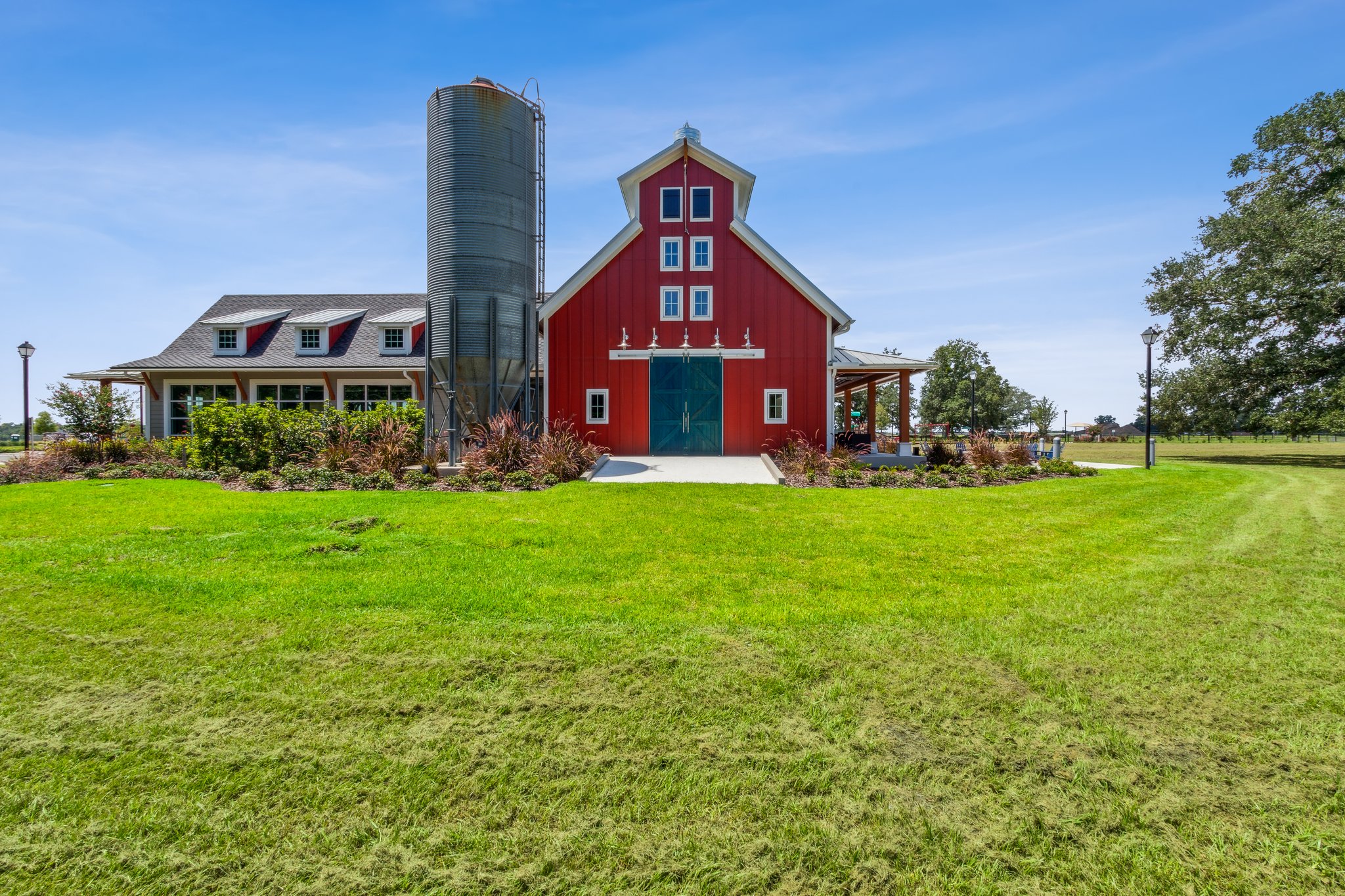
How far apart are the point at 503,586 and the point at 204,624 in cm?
227

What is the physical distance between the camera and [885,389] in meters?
65.2

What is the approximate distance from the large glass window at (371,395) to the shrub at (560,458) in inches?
439

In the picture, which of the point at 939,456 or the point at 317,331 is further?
the point at 317,331

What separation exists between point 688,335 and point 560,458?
624 cm

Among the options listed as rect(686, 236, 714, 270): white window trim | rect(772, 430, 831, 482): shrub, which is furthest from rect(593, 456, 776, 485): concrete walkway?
rect(686, 236, 714, 270): white window trim

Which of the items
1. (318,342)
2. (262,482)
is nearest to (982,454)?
(262,482)

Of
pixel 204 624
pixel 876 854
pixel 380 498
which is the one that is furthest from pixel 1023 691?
pixel 380 498

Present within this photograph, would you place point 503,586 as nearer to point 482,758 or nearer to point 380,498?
point 482,758

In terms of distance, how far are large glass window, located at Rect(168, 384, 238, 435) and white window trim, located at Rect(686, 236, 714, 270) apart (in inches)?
726

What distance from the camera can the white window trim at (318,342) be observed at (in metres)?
23.5

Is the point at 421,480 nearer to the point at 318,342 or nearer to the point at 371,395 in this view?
the point at 371,395

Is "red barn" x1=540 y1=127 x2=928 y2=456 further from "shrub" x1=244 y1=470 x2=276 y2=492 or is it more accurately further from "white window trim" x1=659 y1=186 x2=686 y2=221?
"shrub" x1=244 y1=470 x2=276 y2=492

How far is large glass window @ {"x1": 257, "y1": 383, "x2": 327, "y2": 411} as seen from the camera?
2314 centimetres

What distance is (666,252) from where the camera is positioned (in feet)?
58.2
